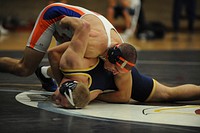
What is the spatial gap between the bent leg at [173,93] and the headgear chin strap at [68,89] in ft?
2.95

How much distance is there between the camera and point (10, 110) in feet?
13.6

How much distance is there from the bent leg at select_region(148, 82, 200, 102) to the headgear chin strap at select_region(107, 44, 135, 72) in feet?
1.83

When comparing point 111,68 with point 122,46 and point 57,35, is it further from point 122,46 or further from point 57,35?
point 57,35

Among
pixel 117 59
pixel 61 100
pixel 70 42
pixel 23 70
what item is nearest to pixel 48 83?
A: pixel 23 70

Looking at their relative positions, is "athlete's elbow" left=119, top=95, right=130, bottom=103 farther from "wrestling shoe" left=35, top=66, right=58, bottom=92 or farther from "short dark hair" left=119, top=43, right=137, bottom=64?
"wrestling shoe" left=35, top=66, right=58, bottom=92

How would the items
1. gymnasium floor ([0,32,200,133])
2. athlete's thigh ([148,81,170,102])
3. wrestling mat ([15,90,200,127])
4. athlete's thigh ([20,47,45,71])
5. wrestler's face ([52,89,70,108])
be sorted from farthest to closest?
athlete's thigh ([20,47,45,71]) → athlete's thigh ([148,81,170,102]) → wrestler's face ([52,89,70,108]) → wrestling mat ([15,90,200,127]) → gymnasium floor ([0,32,200,133])

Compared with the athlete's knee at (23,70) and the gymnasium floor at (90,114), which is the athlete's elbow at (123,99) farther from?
the athlete's knee at (23,70)

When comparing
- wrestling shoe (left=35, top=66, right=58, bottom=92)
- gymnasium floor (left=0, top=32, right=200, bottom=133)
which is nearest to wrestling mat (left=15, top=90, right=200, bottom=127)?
gymnasium floor (left=0, top=32, right=200, bottom=133)

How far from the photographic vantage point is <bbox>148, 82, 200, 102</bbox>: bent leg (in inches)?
183

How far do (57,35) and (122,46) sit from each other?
3.36ft

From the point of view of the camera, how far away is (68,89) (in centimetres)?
398

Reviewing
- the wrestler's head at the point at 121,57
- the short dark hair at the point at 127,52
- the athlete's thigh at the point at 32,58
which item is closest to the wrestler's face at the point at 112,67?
the wrestler's head at the point at 121,57

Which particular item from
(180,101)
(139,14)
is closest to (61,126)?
(180,101)

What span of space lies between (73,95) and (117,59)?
46cm
